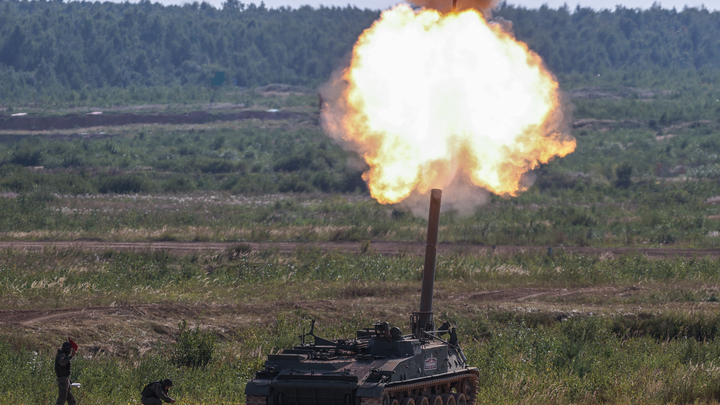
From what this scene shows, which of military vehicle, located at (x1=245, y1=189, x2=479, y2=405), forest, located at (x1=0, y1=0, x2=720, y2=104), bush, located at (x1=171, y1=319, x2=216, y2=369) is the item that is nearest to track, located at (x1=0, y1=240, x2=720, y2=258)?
bush, located at (x1=171, y1=319, x2=216, y2=369)

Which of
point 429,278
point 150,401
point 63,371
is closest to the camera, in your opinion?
point 150,401

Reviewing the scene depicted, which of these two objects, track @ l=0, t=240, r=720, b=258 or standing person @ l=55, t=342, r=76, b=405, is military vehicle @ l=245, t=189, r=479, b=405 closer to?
standing person @ l=55, t=342, r=76, b=405

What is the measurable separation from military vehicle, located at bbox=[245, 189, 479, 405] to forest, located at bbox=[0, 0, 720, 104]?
9351cm

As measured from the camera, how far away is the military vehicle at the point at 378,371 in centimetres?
1320

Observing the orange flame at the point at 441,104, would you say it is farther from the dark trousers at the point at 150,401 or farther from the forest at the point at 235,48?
the forest at the point at 235,48

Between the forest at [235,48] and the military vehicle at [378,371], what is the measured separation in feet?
307

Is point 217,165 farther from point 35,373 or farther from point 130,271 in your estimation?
point 35,373

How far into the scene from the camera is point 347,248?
3878 centimetres

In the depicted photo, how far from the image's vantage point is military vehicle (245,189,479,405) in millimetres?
13195

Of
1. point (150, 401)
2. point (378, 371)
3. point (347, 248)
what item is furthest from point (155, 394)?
point (347, 248)

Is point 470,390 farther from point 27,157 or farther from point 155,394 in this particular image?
point 27,157

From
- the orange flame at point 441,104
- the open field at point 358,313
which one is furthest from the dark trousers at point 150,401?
the orange flame at point 441,104

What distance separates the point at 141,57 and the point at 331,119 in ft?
387

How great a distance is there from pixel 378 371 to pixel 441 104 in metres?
6.87
